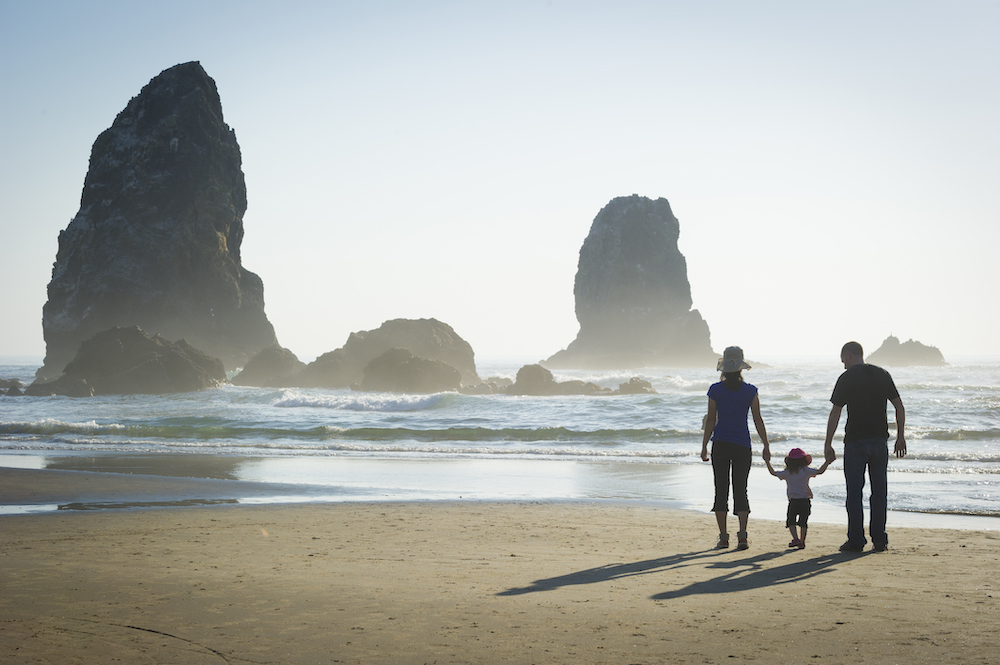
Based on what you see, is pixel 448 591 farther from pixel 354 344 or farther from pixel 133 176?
pixel 133 176

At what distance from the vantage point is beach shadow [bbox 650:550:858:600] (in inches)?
195

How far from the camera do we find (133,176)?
7212 cm

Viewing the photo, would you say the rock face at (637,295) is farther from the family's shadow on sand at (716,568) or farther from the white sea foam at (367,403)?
the family's shadow on sand at (716,568)

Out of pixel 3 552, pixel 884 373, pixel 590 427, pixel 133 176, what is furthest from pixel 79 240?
pixel 884 373

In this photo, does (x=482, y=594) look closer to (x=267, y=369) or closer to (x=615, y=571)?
(x=615, y=571)

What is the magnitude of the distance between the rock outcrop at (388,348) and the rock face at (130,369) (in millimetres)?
7266

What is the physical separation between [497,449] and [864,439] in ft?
41.9

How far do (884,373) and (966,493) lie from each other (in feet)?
20.0

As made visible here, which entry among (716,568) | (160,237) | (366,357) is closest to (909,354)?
(366,357)

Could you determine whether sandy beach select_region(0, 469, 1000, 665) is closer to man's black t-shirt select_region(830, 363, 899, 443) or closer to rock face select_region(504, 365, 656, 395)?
man's black t-shirt select_region(830, 363, 899, 443)

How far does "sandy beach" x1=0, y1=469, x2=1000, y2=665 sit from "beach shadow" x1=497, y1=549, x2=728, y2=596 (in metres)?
0.04

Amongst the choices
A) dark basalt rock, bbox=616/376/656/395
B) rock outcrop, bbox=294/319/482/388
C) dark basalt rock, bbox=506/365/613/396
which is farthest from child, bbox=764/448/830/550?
rock outcrop, bbox=294/319/482/388

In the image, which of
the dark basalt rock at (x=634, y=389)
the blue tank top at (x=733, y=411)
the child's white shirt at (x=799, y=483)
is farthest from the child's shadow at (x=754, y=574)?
the dark basalt rock at (x=634, y=389)

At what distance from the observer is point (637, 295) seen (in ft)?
391
